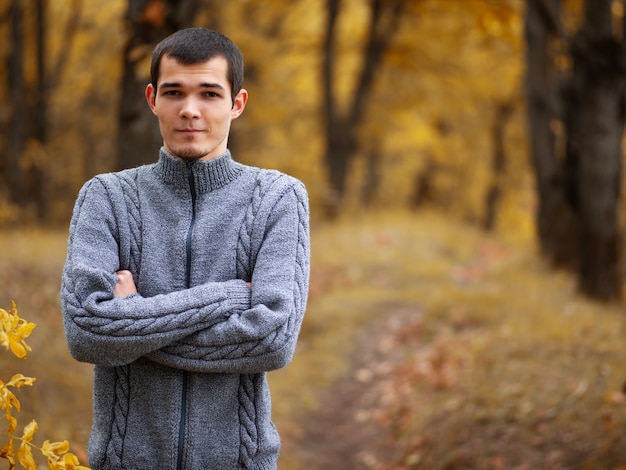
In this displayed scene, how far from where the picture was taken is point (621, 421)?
185 inches

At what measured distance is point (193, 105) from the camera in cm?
231

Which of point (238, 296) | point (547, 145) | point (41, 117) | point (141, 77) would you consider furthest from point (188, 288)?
point (41, 117)

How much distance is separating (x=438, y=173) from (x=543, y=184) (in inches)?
643

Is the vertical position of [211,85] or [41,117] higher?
[211,85]

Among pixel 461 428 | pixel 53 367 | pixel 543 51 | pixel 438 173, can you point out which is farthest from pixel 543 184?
pixel 438 173

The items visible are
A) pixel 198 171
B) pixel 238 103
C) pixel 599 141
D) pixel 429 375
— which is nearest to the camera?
pixel 198 171

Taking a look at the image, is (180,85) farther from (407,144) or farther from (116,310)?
Result: (407,144)

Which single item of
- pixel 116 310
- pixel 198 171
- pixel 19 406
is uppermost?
pixel 198 171

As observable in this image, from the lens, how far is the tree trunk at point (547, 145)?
33.8 feet

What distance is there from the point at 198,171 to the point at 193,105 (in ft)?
0.73

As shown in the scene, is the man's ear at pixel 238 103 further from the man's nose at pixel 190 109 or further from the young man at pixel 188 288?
the man's nose at pixel 190 109

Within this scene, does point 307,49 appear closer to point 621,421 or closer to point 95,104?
point 95,104

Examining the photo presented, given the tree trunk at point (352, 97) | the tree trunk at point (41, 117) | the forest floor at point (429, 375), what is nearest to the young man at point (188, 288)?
Answer: the forest floor at point (429, 375)

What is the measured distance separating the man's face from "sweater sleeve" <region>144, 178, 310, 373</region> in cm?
28
